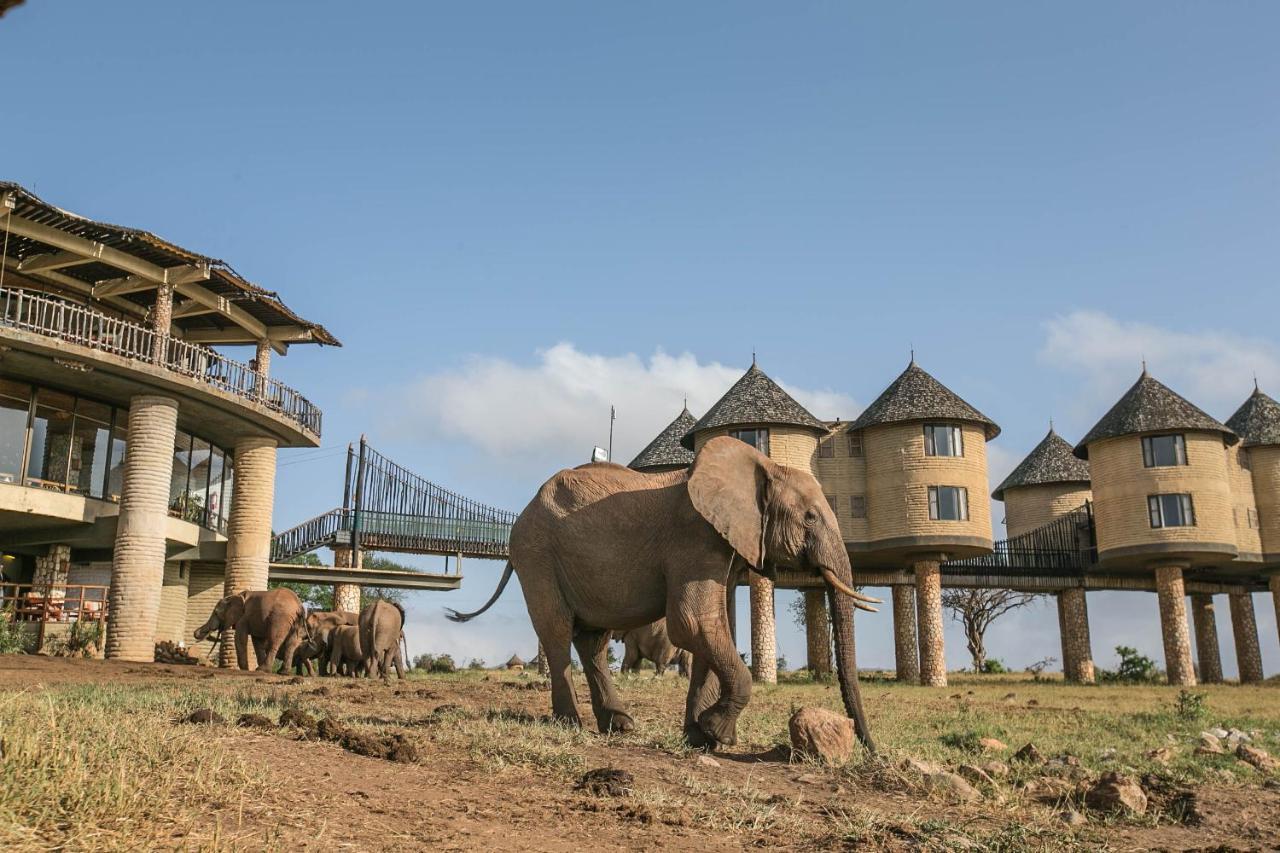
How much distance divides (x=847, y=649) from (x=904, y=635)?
34.3m

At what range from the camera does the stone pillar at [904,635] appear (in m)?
43.5

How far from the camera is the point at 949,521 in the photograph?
1649 inches

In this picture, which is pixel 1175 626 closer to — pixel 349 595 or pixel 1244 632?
pixel 1244 632

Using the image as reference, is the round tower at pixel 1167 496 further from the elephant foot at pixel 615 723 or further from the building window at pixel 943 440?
the elephant foot at pixel 615 723

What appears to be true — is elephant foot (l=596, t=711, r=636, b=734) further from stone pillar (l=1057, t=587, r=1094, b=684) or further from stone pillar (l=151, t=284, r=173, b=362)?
stone pillar (l=1057, t=587, r=1094, b=684)

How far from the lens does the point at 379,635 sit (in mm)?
27156

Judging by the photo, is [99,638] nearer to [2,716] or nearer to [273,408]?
[273,408]

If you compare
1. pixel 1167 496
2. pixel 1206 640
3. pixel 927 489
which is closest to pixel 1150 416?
pixel 1167 496

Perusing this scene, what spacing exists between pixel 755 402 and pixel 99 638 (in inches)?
914

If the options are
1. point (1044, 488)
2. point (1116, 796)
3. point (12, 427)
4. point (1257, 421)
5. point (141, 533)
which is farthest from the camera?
point (1044, 488)

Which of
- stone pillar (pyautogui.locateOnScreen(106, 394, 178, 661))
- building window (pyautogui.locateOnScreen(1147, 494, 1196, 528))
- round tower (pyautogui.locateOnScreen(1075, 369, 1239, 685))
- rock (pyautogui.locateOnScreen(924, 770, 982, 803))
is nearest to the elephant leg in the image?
rock (pyautogui.locateOnScreen(924, 770, 982, 803))

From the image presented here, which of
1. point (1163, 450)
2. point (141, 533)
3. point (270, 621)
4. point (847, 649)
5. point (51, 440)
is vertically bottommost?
point (847, 649)

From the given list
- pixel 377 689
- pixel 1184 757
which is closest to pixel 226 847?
pixel 1184 757

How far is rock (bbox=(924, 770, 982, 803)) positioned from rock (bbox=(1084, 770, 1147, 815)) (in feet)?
2.93
